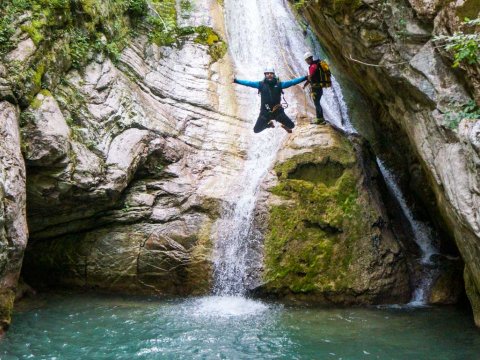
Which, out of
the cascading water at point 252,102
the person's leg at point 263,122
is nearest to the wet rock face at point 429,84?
the person's leg at point 263,122

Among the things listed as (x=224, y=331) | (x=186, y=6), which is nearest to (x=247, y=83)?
(x=224, y=331)

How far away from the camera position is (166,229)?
40.3 ft

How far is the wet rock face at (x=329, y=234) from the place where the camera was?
11.5 metres

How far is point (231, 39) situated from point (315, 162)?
27.8ft

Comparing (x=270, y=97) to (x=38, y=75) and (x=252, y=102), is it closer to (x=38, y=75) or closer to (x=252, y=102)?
(x=252, y=102)

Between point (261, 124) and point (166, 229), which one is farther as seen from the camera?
point (261, 124)

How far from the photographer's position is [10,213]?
8570 mm

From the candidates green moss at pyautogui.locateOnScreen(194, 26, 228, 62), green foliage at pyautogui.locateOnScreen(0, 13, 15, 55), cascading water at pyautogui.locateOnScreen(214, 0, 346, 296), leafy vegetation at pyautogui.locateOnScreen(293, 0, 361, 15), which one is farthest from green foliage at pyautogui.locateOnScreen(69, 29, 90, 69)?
Answer: leafy vegetation at pyautogui.locateOnScreen(293, 0, 361, 15)

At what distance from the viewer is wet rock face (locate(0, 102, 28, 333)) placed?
8469 mm

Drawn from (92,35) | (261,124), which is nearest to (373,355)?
(261,124)

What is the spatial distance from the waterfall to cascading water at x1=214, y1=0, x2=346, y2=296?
9.58ft

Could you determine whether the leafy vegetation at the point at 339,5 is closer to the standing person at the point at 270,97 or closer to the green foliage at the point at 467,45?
the standing person at the point at 270,97

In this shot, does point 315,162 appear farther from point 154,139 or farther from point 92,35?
point 92,35

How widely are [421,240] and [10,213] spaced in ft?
34.1
